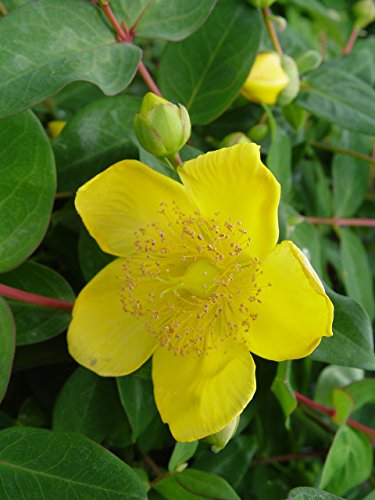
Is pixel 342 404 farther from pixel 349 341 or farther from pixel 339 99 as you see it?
pixel 339 99

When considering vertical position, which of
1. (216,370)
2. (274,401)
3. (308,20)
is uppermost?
(216,370)

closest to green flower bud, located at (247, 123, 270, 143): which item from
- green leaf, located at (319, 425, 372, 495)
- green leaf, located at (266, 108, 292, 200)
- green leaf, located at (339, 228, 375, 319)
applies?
green leaf, located at (266, 108, 292, 200)

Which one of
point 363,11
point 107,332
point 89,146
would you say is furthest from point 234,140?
point 363,11

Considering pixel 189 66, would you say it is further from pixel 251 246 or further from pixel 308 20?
pixel 308 20

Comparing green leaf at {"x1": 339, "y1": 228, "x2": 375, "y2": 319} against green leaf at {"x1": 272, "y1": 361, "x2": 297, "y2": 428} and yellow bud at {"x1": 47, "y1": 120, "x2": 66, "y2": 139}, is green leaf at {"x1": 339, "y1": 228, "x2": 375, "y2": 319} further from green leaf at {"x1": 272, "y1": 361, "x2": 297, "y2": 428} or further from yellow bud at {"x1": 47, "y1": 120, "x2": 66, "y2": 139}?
yellow bud at {"x1": 47, "y1": 120, "x2": 66, "y2": 139}

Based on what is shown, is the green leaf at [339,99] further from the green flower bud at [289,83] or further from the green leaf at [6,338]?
the green leaf at [6,338]

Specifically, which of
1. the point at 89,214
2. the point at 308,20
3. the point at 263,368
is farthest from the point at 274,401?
the point at 308,20
